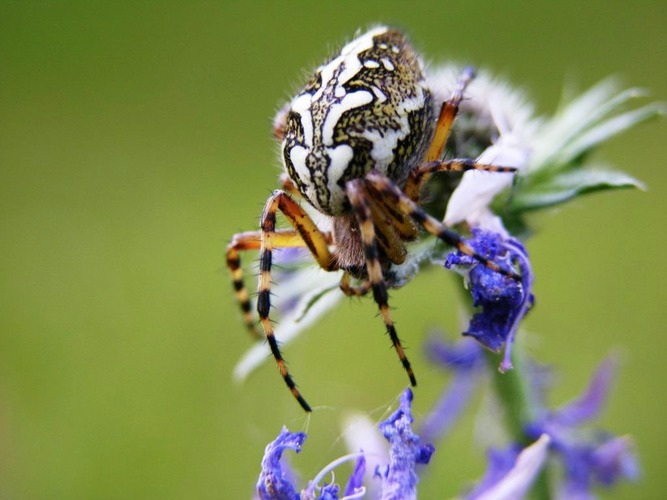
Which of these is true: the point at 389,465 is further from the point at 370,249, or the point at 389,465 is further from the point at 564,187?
the point at 564,187

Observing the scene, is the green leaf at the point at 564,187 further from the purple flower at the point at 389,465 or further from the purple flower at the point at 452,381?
the purple flower at the point at 389,465

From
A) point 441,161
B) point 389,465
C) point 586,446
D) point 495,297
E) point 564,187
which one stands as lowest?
point 586,446

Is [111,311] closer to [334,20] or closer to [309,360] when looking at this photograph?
[309,360]

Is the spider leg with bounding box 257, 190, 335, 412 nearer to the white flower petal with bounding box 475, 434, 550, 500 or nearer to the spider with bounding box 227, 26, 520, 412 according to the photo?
the spider with bounding box 227, 26, 520, 412

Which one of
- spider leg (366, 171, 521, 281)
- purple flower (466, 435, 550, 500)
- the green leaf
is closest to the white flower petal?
purple flower (466, 435, 550, 500)

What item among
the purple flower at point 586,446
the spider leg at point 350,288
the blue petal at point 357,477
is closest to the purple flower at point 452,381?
the purple flower at point 586,446

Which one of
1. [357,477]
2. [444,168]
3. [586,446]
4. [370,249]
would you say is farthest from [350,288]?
[586,446]
